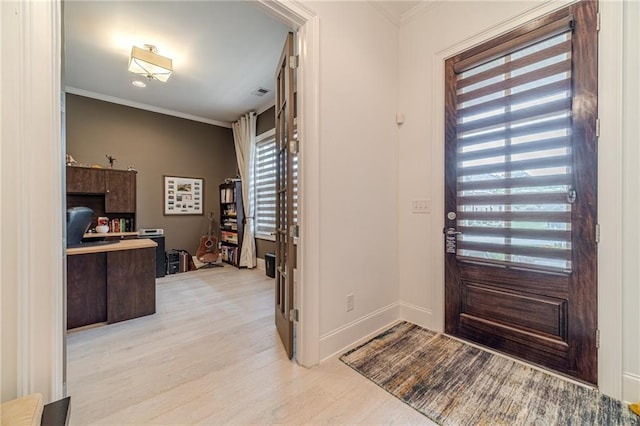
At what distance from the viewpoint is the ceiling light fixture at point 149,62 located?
290 cm

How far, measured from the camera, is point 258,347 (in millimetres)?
2129

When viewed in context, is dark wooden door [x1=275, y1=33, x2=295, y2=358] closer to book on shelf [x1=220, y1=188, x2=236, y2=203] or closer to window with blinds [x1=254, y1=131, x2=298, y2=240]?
window with blinds [x1=254, y1=131, x2=298, y2=240]

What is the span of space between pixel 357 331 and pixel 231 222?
394 cm

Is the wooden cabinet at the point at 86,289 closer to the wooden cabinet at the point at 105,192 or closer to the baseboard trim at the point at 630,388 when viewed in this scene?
the wooden cabinet at the point at 105,192

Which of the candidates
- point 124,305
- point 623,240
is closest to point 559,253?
point 623,240

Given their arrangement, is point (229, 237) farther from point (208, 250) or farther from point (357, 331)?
point (357, 331)

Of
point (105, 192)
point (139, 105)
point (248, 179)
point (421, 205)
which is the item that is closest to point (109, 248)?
point (105, 192)

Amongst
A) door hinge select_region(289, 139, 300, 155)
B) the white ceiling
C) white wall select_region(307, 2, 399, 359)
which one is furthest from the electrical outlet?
the white ceiling

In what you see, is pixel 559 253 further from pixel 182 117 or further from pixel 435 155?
pixel 182 117

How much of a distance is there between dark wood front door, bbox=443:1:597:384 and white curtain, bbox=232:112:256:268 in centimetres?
355

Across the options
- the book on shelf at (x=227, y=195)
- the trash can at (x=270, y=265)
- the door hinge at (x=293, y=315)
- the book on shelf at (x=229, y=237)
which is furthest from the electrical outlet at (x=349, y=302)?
the book on shelf at (x=227, y=195)

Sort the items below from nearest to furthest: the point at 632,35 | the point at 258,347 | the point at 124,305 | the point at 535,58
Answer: the point at 632,35 → the point at 535,58 → the point at 258,347 → the point at 124,305

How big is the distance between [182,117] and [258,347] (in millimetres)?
4756

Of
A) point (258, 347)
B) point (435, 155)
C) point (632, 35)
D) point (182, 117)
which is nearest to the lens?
point (632, 35)
